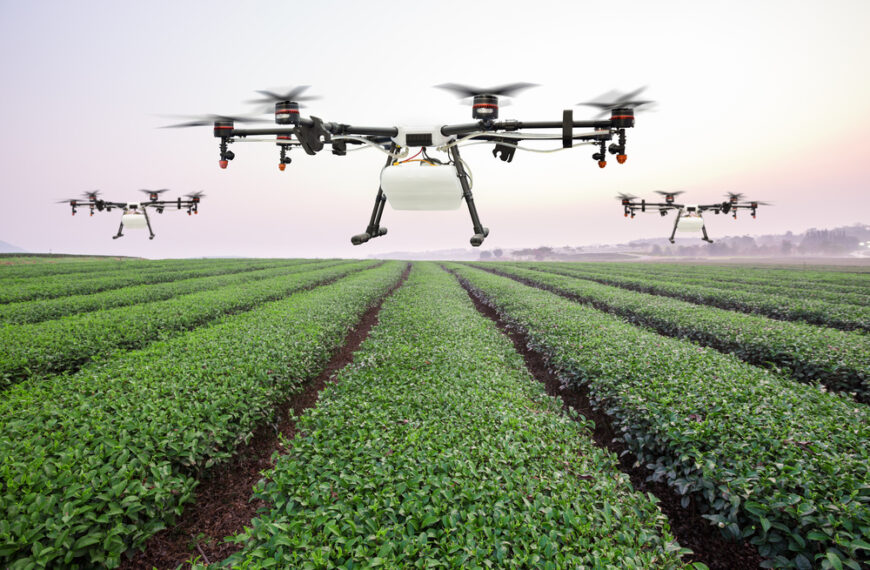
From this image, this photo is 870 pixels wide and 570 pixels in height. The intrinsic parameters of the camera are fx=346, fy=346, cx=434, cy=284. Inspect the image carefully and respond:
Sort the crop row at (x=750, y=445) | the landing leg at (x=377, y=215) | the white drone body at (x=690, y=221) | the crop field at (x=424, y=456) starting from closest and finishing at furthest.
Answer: the landing leg at (x=377, y=215), the crop field at (x=424, y=456), the crop row at (x=750, y=445), the white drone body at (x=690, y=221)

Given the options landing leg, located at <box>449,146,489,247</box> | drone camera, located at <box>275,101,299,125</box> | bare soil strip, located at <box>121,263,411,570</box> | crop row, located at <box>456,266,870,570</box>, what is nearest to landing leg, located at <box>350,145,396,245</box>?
landing leg, located at <box>449,146,489,247</box>

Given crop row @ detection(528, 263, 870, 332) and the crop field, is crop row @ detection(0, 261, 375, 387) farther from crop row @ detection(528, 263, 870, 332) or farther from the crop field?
crop row @ detection(528, 263, 870, 332)

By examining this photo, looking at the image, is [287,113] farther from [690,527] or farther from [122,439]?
[690,527]

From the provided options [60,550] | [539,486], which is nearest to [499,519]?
[539,486]

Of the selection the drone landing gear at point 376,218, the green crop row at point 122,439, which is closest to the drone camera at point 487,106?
the drone landing gear at point 376,218

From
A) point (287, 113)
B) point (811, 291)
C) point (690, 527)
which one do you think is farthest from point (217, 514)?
point (811, 291)

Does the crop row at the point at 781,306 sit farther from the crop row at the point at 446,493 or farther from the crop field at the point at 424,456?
the crop row at the point at 446,493
